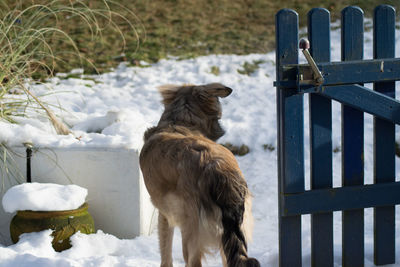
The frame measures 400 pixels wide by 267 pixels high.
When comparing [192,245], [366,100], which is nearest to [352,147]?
[366,100]

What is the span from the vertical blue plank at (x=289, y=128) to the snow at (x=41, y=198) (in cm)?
174

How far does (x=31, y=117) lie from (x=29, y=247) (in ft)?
5.17

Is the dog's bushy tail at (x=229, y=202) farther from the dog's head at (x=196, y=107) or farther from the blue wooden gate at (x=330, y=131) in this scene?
the dog's head at (x=196, y=107)

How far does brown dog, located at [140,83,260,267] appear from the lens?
8.95 ft

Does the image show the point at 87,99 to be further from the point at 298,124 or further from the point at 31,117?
the point at 298,124

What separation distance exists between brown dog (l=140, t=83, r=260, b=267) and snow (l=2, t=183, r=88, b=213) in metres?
0.96

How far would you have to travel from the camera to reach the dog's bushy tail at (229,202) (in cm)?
270

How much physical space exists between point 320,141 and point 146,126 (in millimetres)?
2334

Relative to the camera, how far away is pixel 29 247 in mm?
3941

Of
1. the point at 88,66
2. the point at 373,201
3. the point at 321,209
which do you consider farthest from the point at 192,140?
the point at 88,66

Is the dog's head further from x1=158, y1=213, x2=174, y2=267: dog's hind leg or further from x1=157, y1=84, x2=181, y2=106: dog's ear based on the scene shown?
x1=158, y1=213, x2=174, y2=267: dog's hind leg

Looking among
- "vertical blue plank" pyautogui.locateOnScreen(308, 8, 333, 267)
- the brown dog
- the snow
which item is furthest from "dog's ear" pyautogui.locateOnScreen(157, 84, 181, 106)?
the snow

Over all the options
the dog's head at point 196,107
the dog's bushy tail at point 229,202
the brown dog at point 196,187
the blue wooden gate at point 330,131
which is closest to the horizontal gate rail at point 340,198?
the blue wooden gate at point 330,131

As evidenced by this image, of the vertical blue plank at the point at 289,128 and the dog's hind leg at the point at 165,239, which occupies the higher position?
the vertical blue plank at the point at 289,128
